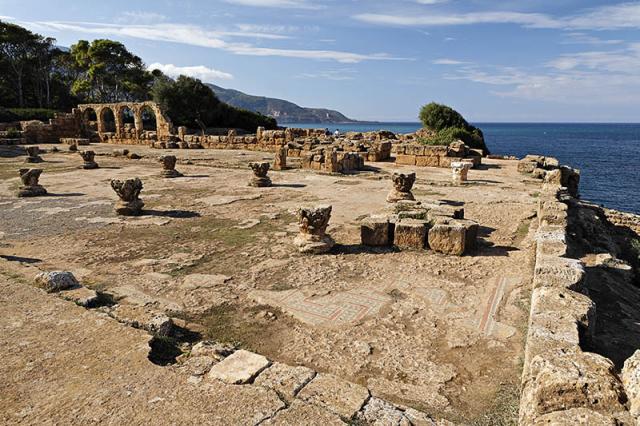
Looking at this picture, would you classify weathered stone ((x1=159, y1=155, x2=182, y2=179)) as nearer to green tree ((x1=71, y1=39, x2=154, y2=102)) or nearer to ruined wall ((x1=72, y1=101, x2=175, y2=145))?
ruined wall ((x1=72, y1=101, x2=175, y2=145))

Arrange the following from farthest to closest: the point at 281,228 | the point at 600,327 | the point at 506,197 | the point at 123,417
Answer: the point at 506,197, the point at 281,228, the point at 600,327, the point at 123,417

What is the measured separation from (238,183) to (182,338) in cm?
1063

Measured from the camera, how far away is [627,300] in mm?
6094

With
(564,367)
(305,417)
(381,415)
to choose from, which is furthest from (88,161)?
(564,367)

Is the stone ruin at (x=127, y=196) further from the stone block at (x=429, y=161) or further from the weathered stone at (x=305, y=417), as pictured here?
the stone block at (x=429, y=161)

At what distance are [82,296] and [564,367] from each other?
5133mm

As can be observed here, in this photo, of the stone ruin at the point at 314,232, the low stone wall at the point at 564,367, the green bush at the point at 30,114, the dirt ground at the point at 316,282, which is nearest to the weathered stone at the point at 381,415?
the dirt ground at the point at 316,282

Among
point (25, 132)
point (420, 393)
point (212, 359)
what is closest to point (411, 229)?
point (420, 393)

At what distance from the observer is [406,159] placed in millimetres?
19969

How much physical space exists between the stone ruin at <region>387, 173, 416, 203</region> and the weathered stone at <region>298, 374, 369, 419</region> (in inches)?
314

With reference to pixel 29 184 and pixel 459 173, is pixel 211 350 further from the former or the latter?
pixel 459 173

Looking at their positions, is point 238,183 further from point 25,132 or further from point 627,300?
point 25,132

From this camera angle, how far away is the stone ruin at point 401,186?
11125 millimetres

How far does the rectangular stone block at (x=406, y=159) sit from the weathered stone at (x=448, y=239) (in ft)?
42.0
